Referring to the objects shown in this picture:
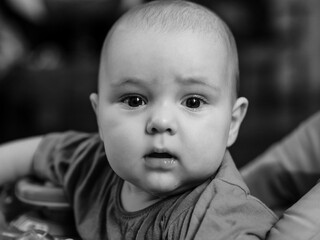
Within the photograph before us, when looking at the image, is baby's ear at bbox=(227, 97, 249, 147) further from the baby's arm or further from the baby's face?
the baby's arm

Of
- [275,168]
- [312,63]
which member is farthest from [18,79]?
[275,168]

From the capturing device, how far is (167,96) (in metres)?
0.62

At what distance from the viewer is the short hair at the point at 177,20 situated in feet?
2.13

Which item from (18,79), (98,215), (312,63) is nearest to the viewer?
(98,215)

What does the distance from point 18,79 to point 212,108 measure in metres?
2.42

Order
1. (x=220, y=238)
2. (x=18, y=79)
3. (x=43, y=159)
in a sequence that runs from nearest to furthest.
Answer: (x=220, y=238) < (x=43, y=159) < (x=18, y=79)

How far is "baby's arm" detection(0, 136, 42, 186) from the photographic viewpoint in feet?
2.96

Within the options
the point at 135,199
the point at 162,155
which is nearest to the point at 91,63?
the point at 135,199

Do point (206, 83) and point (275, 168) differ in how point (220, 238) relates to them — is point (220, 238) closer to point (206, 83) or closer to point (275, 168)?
point (206, 83)

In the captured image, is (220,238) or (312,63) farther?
(312,63)

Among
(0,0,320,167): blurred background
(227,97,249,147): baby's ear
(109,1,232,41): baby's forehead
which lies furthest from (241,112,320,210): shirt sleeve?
(0,0,320,167): blurred background

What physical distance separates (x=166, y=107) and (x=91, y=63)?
250 cm

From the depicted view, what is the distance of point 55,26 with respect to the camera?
3154 mm

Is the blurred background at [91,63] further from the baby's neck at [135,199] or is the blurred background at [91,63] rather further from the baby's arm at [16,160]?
the baby's neck at [135,199]
